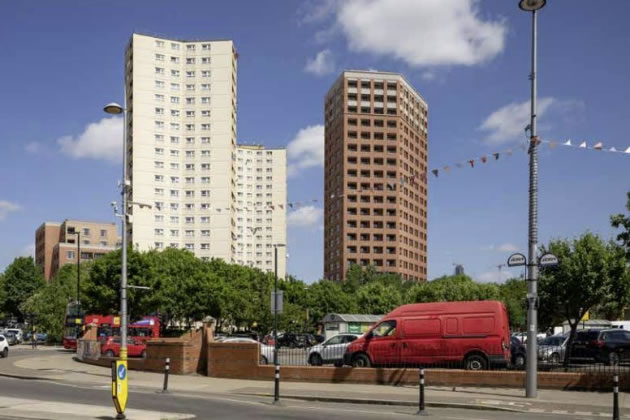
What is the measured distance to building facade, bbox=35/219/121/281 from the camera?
137625 mm

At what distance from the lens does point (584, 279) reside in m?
30.1

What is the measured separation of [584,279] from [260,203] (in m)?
147

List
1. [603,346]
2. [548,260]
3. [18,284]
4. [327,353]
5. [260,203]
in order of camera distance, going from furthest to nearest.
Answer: [260,203] → [18,284] → [603,346] → [327,353] → [548,260]

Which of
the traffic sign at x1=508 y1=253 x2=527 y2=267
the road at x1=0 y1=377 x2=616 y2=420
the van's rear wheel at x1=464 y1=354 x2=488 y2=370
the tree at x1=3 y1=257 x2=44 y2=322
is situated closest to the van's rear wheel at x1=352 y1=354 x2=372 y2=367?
the van's rear wheel at x1=464 y1=354 x2=488 y2=370

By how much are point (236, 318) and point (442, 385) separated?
4992 centimetres

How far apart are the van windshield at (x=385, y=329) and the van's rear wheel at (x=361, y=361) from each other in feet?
2.97

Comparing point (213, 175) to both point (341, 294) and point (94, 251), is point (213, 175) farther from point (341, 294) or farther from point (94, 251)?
point (94, 251)

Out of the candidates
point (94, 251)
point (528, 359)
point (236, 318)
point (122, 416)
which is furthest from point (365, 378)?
point (94, 251)

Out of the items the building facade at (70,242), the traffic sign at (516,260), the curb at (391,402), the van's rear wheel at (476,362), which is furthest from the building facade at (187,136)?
the traffic sign at (516,260)

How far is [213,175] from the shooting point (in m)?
99.2

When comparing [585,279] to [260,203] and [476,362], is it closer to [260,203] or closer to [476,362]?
[476,362]

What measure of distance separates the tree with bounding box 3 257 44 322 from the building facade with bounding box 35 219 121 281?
97.5 feet

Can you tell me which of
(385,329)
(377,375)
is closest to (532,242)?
(377,375)

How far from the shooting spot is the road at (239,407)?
15758 mm
